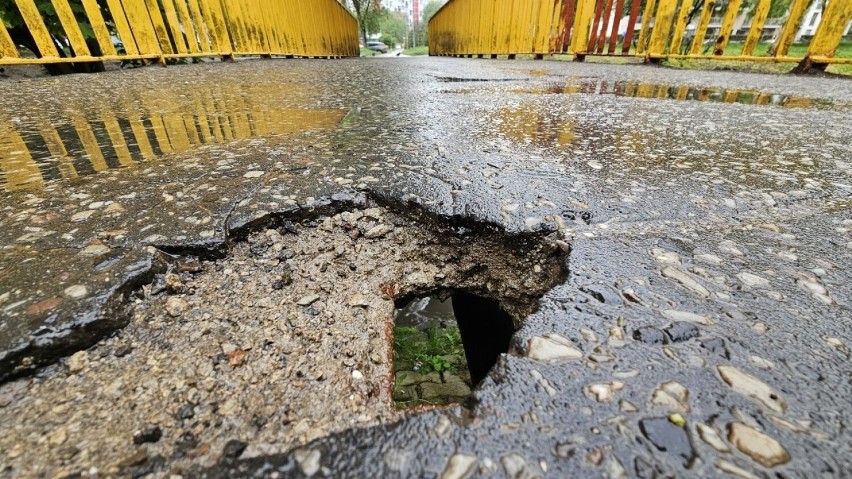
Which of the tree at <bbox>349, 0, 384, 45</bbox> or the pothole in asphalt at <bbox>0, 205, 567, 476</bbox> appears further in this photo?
the tree at <bbox>349, 0, 384, 45</bbox>

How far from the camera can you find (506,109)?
8.29 ft

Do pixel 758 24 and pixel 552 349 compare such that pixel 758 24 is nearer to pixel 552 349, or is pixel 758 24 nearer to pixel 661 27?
pixel 661 27

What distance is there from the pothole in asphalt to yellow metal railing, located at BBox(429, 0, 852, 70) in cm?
638

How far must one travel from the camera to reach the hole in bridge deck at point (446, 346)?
1.24 metres

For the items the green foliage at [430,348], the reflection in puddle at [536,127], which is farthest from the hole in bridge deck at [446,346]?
the reflection in puddle at [536,127]

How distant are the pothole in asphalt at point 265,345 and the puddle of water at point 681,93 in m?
2.77

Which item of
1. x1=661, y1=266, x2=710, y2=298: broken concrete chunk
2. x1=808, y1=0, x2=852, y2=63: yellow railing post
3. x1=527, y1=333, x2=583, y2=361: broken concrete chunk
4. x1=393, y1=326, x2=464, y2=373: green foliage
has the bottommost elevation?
x1=393, y1=326, x2=464, y2=373: green foliage

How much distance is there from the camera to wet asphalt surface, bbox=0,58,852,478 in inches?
19.9

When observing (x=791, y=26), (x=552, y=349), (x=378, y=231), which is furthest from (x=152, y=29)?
(x=791, y=26)

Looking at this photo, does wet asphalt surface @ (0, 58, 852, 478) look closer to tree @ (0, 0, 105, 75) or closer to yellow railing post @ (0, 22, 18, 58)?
yellow railing post @ (0, 22, 18, 58)

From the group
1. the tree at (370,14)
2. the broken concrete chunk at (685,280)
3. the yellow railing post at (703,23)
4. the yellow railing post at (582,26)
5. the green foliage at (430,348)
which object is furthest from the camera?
the tree at (370,14)

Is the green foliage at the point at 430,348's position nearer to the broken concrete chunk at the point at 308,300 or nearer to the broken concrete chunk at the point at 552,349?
the broken concrete chunk at the point at 308,300

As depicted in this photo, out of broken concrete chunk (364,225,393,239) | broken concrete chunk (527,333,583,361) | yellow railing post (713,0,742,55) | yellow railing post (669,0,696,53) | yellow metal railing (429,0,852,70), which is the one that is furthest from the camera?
yellow railing post (669,0,696,53)

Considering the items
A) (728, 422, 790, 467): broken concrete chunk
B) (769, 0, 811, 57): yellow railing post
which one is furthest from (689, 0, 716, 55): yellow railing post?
(728, 422, 790, 467): broken concrete chunk
